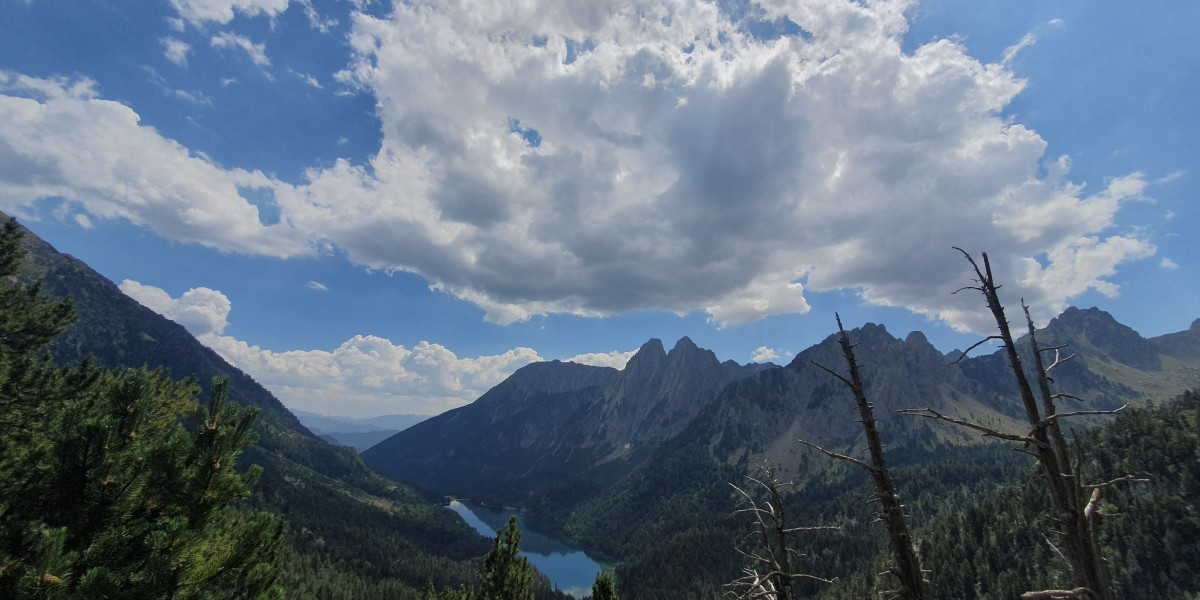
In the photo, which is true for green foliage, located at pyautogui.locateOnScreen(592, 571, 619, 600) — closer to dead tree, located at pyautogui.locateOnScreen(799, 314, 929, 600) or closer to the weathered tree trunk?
dead tree, located at pyautogui.locateOnScreen(799, 314, 929, 600)

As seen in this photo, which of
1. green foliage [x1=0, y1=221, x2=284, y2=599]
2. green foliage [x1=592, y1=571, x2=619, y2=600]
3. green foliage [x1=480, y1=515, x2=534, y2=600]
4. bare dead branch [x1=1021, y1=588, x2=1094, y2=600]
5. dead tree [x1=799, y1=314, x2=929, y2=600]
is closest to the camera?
bare dead branch [x1=1021, y1=588, x2=1094, y2=600]

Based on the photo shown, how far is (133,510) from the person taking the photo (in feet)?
39.2

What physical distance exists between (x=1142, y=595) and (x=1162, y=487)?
32.3 meters

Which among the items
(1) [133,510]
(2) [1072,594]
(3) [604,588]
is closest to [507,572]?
(3) [604,588]

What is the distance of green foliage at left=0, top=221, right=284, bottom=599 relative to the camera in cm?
1038

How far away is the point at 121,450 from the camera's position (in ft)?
38.3

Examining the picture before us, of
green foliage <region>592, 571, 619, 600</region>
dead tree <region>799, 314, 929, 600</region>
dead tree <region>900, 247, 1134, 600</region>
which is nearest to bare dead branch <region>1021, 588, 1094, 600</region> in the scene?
dead tree <region>900, 247, 1134, 600</region>

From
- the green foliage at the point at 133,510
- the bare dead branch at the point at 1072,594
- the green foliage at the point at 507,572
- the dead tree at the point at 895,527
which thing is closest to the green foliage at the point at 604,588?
the green foliage at the point at 507,572

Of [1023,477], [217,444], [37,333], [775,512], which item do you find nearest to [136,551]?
[217,444]

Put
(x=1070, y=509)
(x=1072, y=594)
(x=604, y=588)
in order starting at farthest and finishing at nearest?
(x=604, y=588)
(x=1070, y=509)
(x=1072, y=594)

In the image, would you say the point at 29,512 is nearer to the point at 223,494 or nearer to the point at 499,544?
the point at 223,494

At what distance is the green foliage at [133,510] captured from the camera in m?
10.4

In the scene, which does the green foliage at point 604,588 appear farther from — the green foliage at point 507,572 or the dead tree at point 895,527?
the dead tree at point 895,527

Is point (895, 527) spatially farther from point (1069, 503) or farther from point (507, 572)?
point (507, 572)
